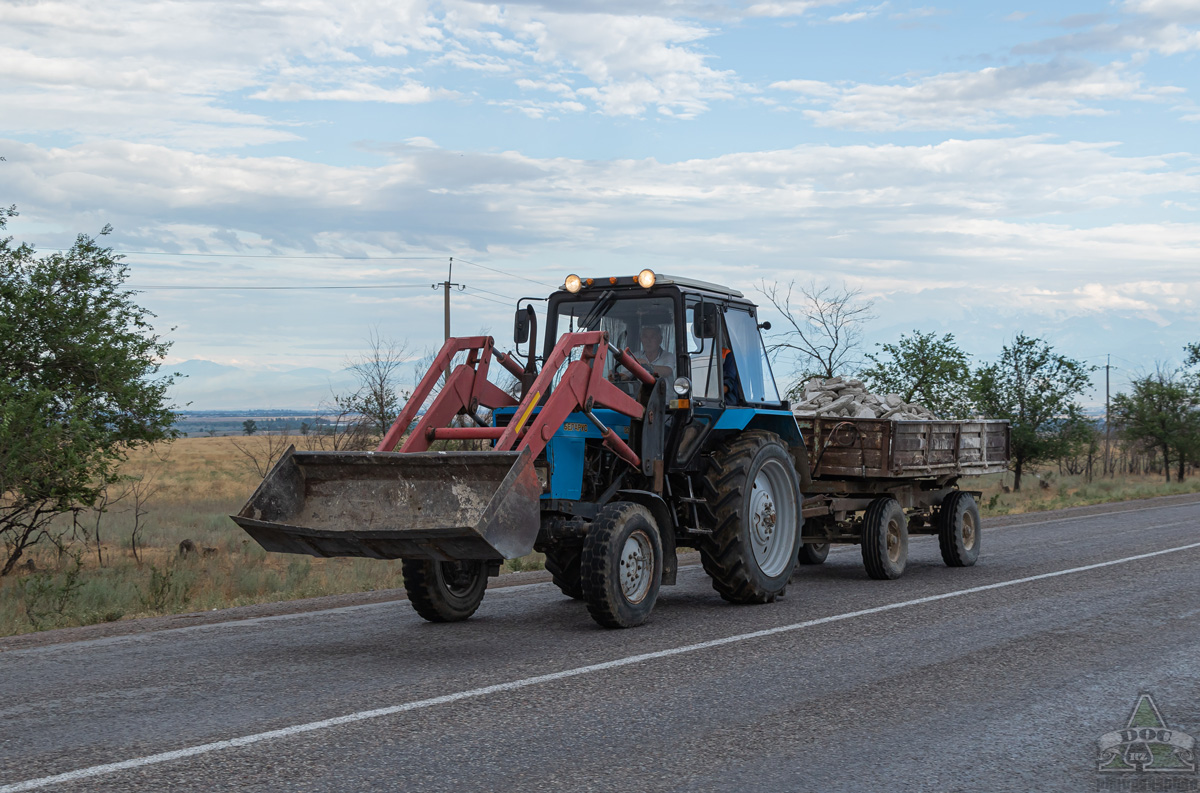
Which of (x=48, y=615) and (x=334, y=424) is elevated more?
(x=334, y=424)

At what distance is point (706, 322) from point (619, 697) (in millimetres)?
4199

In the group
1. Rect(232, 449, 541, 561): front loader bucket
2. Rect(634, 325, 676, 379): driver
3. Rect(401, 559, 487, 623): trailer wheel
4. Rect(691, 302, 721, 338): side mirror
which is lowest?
Rect(401, 559, 487, 623): trailer wheel

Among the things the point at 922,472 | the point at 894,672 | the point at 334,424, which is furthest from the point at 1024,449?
the point at 894,672

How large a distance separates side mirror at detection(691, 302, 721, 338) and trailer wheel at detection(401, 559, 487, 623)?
2.80 metres

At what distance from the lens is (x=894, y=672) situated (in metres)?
7.23

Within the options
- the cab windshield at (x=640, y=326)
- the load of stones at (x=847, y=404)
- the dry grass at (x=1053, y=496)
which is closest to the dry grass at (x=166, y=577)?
the load of stones at (x=847, y=404)

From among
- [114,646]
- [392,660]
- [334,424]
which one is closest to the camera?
[392,660]

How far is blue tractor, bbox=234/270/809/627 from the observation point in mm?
8000

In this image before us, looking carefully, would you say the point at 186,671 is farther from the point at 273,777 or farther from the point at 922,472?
the point at 922,472

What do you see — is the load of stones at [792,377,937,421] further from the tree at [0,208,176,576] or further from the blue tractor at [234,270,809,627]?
the tree at [0,208,176,576]

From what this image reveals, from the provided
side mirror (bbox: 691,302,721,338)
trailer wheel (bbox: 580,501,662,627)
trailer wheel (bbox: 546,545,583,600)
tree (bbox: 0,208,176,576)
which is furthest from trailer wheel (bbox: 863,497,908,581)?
tree (bbox: 0,208,176,576)

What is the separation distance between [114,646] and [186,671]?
4.54ft

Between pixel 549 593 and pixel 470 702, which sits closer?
pixel 470 702

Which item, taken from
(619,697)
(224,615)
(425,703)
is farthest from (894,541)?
(425,703)
